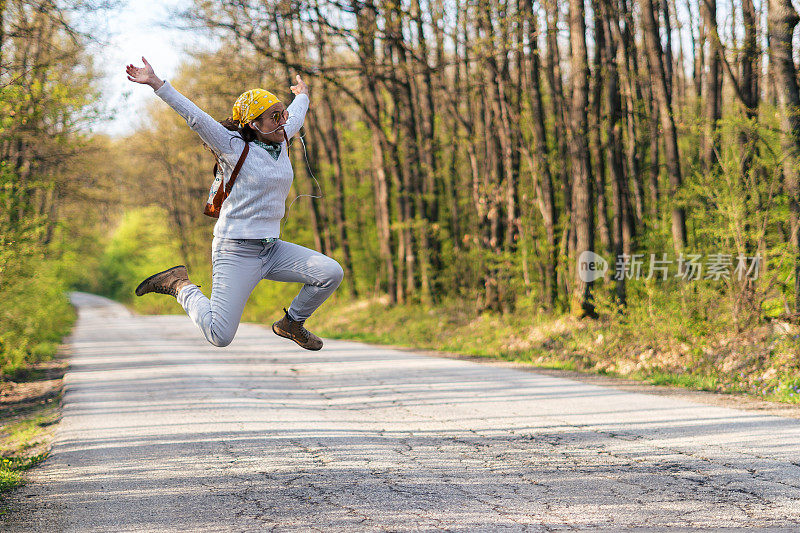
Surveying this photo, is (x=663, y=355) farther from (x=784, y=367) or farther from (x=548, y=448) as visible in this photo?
(x=548, y=448)

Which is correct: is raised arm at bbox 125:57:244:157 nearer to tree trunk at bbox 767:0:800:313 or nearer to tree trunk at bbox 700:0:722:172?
tree trunk at bbox 767:0:800:313

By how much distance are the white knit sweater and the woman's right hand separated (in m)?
0.30

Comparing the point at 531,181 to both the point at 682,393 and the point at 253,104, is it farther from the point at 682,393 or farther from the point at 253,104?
the point at 253,104

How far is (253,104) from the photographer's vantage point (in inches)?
197

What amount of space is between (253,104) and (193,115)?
0.44 meters

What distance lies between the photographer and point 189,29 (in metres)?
18.5

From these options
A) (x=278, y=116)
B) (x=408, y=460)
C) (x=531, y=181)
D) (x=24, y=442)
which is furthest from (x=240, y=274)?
(x=531, y=181)

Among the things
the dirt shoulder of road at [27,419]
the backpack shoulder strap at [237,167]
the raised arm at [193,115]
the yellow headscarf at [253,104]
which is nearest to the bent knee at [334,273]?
the backpack shoulder strap at [237,167]

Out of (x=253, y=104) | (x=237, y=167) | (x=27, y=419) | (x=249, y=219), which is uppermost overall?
(x=253, y=104)

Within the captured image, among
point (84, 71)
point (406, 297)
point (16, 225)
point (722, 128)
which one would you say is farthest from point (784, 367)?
point (84, 71)

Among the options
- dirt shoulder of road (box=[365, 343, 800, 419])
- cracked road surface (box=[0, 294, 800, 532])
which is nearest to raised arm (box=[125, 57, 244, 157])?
cracked road surface (box=[0, 294, 800, 532])

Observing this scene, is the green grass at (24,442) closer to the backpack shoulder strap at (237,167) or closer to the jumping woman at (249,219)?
the jumping woman at (249,219)

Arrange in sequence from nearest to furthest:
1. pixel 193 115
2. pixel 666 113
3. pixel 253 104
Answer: pixel 193 115, pixel 253 104, pixel 666 113

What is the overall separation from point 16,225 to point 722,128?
487 inches
